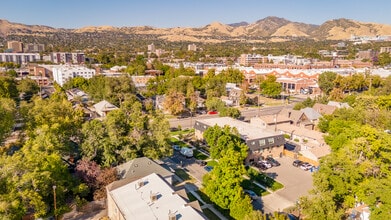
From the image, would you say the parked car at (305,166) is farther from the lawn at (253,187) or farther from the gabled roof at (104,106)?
the gabled roof at (104,106)

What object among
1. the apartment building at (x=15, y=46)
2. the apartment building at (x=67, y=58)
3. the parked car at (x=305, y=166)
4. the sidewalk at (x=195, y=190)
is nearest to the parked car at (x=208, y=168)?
the sidewalk at (x=195, y=190)

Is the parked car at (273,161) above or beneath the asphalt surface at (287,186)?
above

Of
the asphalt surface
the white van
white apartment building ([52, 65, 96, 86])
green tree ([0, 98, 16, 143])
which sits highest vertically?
white apartment building ([52, 65, 96, 86])

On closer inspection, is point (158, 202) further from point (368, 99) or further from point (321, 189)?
point (368, 99)

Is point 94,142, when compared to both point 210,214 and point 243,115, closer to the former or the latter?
point 210,214

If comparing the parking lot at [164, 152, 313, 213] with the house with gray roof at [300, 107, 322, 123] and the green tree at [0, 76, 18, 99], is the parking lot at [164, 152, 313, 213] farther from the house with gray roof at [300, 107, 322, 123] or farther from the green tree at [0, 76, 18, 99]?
the green tree at [0, 76, 18, 99]

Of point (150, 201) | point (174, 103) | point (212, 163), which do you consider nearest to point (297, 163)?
point (212, 163)

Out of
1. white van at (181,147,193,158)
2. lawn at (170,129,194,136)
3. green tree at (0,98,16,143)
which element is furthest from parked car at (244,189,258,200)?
green tree at (0,98,16,143)
